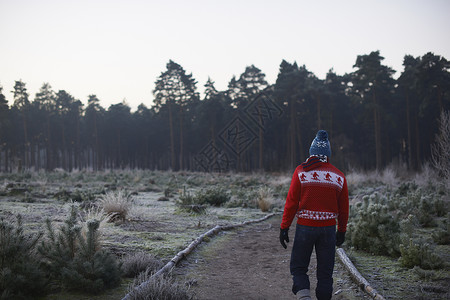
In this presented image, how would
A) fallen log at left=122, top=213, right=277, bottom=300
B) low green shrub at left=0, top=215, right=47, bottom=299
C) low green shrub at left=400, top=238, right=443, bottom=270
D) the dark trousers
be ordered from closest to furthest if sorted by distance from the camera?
low green shrub at left=0, top=215, right=47, bottom=299 < the dark trousers < fallen log at left=122, top=213, right=277, bottom=300 < low green shrub at left=400, top=238, right=443, bottom=270

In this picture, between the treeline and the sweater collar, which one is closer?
the sweater collar

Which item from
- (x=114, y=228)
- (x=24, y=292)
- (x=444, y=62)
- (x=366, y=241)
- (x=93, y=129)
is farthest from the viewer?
(x=93, y=129)

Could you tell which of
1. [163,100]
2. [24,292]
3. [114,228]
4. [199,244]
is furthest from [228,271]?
[163,100]

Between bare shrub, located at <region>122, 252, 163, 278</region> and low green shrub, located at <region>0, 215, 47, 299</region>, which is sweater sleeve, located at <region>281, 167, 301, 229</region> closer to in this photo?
bare shrub, located at <region>122, 252, 163, 278</region>

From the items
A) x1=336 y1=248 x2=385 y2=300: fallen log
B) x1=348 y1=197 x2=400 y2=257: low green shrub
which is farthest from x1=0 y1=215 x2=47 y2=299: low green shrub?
x1=348 y1=197 x2=400 y2=257: low green shrub

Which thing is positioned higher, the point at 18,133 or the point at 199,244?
the point at 18,133

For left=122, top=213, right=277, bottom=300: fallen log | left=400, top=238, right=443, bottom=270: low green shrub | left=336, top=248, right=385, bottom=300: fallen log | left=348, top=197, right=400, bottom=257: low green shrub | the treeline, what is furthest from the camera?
the treeline

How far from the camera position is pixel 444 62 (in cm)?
3741

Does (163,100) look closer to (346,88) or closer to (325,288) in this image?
(346,88)

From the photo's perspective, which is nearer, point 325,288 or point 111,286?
point 325,288

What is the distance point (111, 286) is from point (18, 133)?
218ft

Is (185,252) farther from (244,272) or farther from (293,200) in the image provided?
(293,200)

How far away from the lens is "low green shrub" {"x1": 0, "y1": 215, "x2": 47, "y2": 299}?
402 cm

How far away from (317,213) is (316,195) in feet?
0.71
